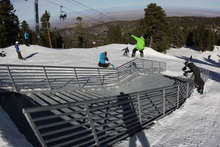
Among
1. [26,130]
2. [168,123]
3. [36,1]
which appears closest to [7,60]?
[36,1]

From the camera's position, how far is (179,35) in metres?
87.3

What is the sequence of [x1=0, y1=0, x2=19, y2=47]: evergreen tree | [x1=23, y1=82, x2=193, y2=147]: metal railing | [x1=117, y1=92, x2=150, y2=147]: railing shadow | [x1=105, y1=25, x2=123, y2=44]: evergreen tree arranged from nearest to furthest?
1. [x1=23, y1=82, x2=193, y2=147]: metal railing
2. [x1=117, y1=92, x2=150, y2=147]: railing shadow
3. [x1=0, y1=0, x2=19, y2=47]: evergreen tree
4. [x1=105, y1=25, x2=123, y2=44]: evergreen tree

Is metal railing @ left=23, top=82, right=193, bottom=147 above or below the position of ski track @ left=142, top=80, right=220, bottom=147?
above

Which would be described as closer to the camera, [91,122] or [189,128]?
[91,122]

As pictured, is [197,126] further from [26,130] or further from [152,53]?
[152,53]

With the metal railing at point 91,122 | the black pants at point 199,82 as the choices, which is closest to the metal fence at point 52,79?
the metal railing at point 91,122

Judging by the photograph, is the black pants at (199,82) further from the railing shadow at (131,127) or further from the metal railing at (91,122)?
the railing shadow at (131,127)

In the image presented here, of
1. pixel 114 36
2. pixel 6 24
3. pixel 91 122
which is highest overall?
pixel 6 24

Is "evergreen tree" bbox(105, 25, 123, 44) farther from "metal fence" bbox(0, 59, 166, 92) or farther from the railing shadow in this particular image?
the railing shadow

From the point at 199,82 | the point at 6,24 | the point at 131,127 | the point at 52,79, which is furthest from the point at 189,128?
the point at 6,24

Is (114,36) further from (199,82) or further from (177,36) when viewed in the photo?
(199,82)

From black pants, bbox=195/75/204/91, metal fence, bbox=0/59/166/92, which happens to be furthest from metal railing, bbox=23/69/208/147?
metal fence, bbox=0/59/166/92

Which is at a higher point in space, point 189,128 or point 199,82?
point 199,82

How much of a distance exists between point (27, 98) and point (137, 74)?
7.74 m
